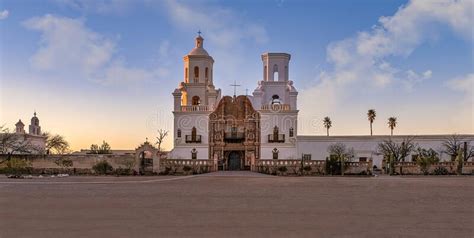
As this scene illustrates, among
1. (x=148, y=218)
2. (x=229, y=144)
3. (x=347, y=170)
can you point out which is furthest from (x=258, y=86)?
(x=148, y=218)

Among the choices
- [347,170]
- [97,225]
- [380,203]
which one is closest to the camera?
[97,225]

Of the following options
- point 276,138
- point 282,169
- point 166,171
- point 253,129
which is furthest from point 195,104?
point 282,169

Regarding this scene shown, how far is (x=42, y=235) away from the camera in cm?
924

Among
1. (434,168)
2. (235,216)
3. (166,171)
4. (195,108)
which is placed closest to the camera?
(235,216)

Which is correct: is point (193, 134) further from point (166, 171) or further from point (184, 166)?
point (166, 171)

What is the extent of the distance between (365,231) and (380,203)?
207 inches

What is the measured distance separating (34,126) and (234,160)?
109 ft

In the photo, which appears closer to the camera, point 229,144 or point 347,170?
point 347,170

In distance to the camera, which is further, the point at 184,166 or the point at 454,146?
the point at 454,146

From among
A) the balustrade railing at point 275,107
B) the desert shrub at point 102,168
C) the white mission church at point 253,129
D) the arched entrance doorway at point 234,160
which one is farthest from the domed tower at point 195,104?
the desert shrub at point 102,168

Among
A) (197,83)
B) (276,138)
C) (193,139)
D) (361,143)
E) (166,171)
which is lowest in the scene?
(166,171)

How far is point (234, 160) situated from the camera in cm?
5081

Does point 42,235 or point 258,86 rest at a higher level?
point 258,86

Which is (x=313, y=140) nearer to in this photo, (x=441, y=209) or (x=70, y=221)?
(x=441, y=209)
